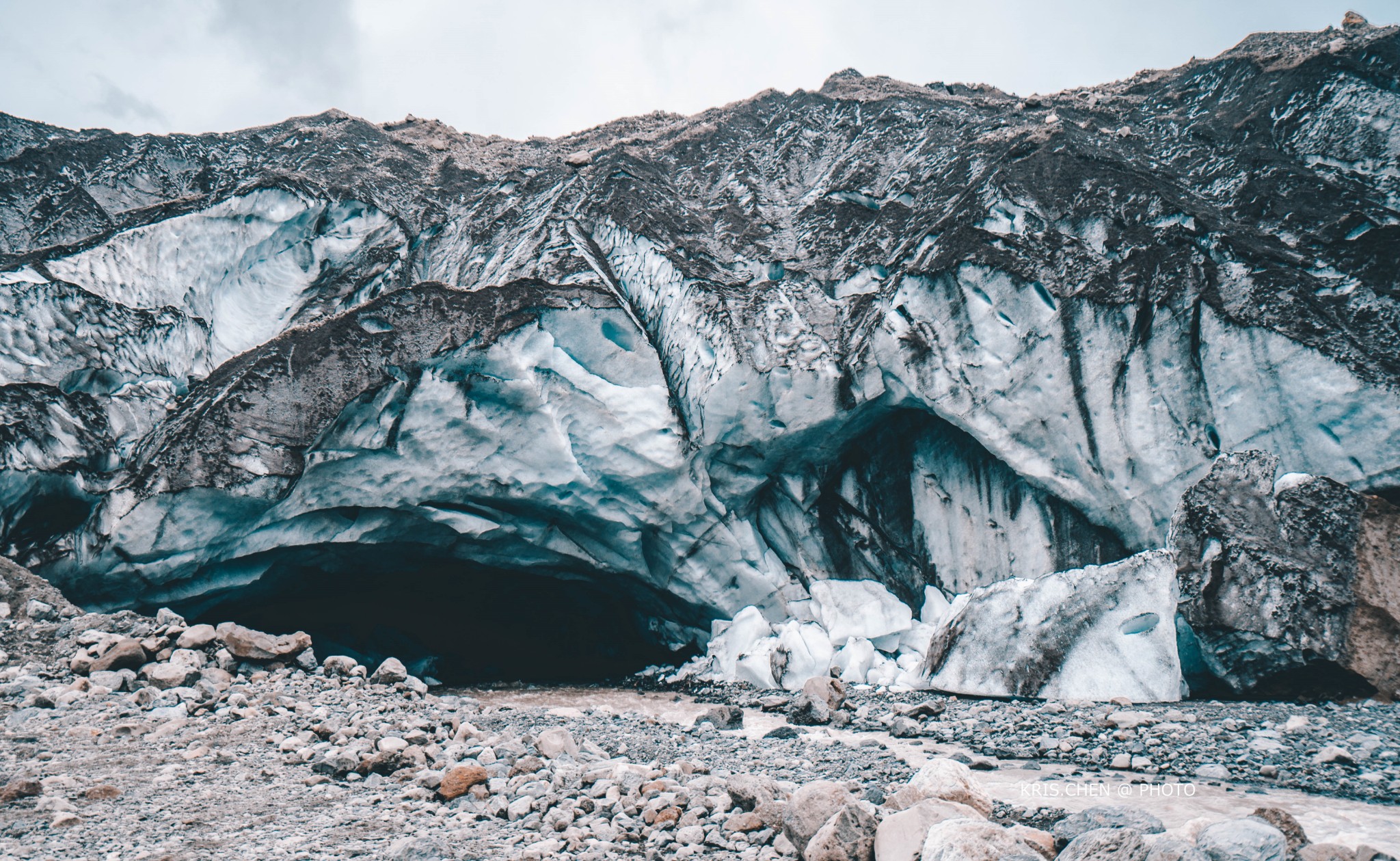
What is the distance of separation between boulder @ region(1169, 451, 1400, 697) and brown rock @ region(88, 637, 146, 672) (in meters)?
11.5

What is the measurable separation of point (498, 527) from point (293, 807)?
8.70 meters

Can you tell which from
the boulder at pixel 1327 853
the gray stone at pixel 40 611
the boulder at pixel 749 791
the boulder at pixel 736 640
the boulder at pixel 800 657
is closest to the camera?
the boulder at pixel 1327 853

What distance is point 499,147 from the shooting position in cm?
2850

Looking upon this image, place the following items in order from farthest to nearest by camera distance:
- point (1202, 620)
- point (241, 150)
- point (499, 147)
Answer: point (499, 147)
point (241, 150)
point (1202, 620)

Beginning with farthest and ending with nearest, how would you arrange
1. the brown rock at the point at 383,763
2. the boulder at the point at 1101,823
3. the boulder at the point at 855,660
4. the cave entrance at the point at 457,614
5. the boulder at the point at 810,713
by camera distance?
the cave entrance at the point at 457,614, the boulder at the point at 855,660, the boulder at the point at 810,713, the brown rock at the point at 383,763, the boulder at the point at 1101,823

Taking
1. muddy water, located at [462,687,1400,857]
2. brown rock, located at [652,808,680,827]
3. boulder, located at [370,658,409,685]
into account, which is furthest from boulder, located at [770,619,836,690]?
brown rock, located at [652,808,680,827]

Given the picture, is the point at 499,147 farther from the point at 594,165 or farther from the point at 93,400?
the point at 93,400

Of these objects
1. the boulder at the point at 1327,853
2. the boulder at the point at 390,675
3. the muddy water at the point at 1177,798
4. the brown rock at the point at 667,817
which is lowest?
the muddy water at the point at 1177,798

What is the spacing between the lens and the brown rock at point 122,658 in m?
7.34

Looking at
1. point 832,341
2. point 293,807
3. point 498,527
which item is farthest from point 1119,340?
point 293,807

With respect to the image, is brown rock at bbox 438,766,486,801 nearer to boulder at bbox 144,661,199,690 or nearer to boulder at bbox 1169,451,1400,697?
boulder at bbox 144,661,199,690

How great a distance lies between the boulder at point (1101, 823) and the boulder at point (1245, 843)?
1.87 feet

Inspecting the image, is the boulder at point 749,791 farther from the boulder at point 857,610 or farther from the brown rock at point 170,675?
the boulder at point 857,610

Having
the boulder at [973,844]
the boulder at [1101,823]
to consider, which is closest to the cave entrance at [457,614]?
the boulder at [1101,823]
